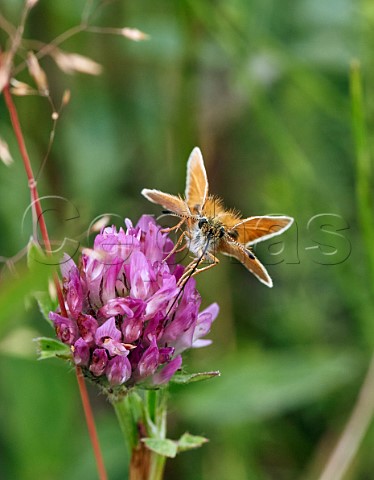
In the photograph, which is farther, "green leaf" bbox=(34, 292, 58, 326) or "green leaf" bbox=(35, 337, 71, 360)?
"green leaf" bbox=(34, 292, 58, 326)

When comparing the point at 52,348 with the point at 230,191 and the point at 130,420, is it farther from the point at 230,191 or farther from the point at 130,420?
the point at 230,191

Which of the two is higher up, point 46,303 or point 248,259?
point 248,259

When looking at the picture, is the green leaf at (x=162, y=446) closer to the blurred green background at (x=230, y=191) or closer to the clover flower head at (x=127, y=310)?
the clover flower head at (x=127, y=310)

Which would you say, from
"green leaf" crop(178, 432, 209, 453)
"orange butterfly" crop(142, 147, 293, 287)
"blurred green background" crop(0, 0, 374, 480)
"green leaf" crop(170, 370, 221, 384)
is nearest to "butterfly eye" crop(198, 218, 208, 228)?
"orange butterfly" crop(142, 147, 293, 287)

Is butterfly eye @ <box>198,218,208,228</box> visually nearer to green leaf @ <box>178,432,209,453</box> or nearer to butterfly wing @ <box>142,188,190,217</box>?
butterfly wing @ <box>142,188,190,217</box>

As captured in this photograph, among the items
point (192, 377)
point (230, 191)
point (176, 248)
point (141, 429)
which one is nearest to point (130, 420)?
point (141, 429)

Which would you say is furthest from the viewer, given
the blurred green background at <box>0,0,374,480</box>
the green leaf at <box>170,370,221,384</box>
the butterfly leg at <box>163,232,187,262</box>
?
the blurred green background at <box>0,0,374,480</box>

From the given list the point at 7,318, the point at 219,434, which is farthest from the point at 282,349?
the point at 7,318
